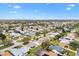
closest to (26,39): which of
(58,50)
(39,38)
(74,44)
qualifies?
(39,38)

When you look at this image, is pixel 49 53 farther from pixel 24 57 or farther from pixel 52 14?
pixel 52 14

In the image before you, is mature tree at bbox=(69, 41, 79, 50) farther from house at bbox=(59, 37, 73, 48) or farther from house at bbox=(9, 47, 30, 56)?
house at bbox=(9, 47, 30, 56)

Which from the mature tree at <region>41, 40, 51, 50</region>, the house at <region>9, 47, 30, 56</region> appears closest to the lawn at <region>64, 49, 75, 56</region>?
the mature tree at <region>41, 40, 51, 50</region>

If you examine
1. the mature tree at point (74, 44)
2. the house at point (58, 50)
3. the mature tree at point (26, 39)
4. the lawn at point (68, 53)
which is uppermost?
the mature tree at point (26, 39)

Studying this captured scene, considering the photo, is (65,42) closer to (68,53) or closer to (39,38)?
(68,53)

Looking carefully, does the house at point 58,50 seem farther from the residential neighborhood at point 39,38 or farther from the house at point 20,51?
the house at point 20,51

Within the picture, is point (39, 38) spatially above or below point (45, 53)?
above

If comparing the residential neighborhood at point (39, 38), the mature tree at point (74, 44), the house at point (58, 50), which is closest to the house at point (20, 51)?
the residential neighborhood at point (39, 38)

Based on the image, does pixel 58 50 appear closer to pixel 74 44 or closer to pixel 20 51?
pixel 74 44

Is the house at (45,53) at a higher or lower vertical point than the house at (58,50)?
lower

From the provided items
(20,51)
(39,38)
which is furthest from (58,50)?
(20,51)
